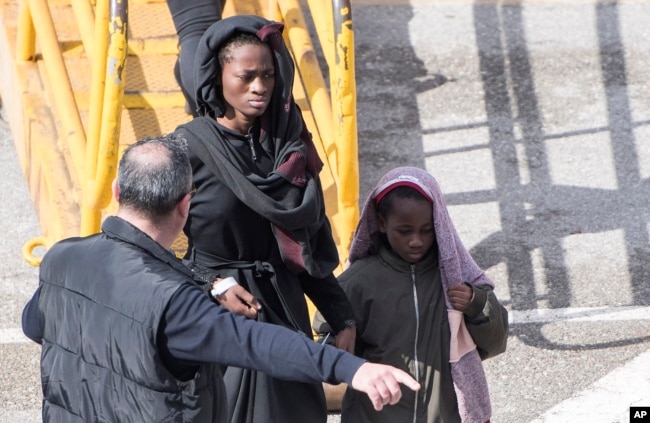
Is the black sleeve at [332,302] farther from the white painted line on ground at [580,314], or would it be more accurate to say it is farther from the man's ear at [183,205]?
the white painted line on ground at [580,314]

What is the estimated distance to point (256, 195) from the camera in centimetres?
360

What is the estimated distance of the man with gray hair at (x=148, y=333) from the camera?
9.31 ft

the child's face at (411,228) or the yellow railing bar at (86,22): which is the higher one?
the yellow railing bar at (86,22)

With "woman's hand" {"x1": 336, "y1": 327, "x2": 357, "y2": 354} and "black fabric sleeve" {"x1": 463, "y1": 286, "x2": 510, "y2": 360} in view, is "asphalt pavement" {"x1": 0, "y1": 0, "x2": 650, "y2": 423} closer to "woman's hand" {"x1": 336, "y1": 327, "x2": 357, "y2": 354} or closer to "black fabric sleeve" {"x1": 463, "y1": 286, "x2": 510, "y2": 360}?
"black fabric sleeve" {"x1": 463, "y1": 286, "x2": 510, "y2": 360}

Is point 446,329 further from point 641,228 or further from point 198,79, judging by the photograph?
point 641,228

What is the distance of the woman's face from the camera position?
3.65 meters

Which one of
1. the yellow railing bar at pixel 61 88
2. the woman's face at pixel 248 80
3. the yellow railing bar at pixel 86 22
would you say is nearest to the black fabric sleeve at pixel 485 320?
the woman's face at pixel 248 80

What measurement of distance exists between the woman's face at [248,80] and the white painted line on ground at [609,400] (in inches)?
74.9

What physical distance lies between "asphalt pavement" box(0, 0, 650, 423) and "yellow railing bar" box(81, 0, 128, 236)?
3.35 feet

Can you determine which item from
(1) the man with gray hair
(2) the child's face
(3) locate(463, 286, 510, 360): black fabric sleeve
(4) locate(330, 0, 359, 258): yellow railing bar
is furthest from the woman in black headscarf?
(4) locate(330, 0, 359, 258): yellow railing bar

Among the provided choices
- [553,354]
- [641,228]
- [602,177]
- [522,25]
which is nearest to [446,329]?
[553,354]

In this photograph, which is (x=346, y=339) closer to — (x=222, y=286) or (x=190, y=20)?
(x=222, y=286)

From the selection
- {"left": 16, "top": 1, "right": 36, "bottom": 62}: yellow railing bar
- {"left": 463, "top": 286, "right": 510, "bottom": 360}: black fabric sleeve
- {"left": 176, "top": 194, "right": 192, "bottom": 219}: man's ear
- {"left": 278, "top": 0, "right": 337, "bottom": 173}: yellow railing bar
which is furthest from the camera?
{"left": 16, "top": 1, "right": 36, "bottom": 62}: yellow railing bar

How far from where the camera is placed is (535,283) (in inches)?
231
